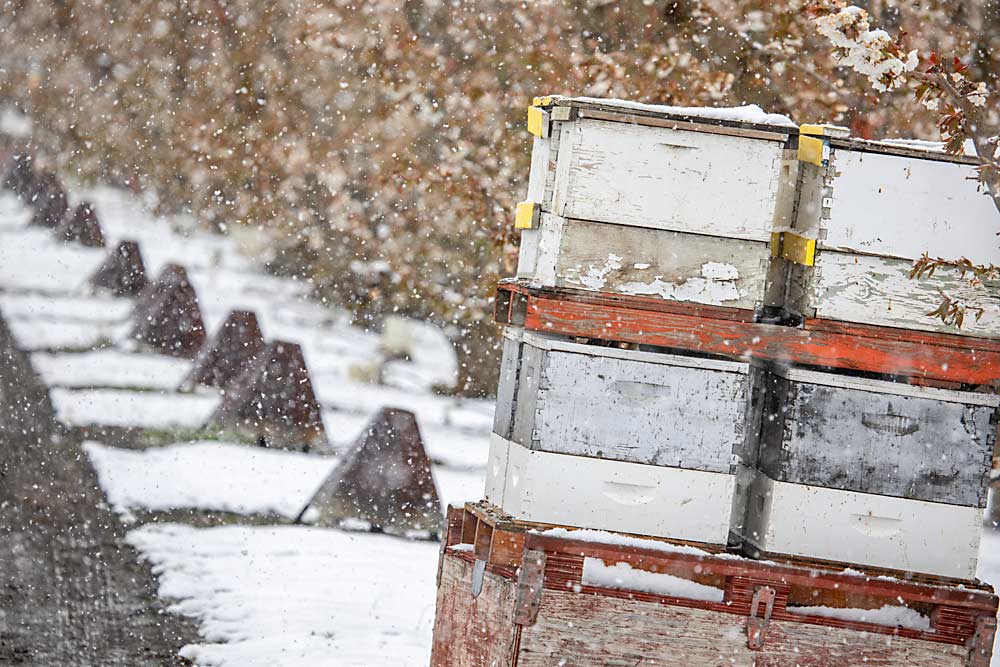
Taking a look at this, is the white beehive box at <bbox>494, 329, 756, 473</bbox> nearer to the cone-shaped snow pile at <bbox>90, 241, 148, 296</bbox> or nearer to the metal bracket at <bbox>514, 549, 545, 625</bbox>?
the metal bracket at <bbox>514, 549, 545, 625</bbox>

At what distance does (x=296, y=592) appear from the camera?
575 centimetres

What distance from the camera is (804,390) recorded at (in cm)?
362

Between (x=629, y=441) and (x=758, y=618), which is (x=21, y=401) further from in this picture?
(x=758, y=618)

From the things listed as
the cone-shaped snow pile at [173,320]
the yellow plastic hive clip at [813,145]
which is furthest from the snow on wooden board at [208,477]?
the yellow plastic hive clip at [813,145]

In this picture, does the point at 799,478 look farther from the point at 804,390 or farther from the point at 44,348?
the point at 44,348

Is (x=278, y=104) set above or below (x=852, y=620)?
above

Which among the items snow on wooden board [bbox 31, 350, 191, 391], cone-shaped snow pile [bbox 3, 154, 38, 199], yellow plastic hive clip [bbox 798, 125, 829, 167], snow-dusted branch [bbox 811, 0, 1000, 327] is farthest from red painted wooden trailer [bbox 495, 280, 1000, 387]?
cone-shaped snow pile [bbox 3, 154, 38, 199]

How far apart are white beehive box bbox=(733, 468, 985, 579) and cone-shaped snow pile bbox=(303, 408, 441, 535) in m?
3.49

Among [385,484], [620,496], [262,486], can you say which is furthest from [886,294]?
[262,486]

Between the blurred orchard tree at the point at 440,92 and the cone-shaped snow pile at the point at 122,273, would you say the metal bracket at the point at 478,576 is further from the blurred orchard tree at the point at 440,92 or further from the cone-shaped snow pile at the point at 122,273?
the cone-shaped snow pile at the point at 122,273

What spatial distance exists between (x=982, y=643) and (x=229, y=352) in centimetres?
717

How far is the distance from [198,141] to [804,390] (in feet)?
44.7

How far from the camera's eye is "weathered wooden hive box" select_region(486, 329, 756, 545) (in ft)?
11.7

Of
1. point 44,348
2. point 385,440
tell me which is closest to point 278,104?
point 44,348
